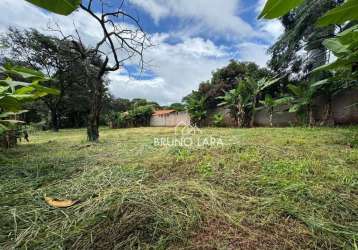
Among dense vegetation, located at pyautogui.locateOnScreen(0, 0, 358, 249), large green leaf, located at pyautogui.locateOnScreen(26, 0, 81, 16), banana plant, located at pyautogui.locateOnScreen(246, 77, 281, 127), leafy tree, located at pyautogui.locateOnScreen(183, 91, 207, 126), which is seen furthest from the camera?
leafy tree, located at pyautogui.locateOnScreen(183, 91, 207, 126)

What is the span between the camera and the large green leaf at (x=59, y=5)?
57cm

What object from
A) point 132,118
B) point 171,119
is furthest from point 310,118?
point 132,118

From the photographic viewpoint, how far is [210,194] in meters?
1.62

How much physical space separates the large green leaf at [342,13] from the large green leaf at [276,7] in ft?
0.45

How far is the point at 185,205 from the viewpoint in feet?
4.74

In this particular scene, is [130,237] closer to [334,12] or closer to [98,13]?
[334,12]

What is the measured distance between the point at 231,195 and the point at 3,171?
7.59 feet

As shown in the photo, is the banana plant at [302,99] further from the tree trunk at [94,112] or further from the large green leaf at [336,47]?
the tree trunk at [94,112]

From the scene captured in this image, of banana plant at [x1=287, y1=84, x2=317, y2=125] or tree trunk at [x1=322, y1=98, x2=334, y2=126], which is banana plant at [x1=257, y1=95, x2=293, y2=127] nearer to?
banana plant at [x1=287, y1=84, x2=317, y2=125]

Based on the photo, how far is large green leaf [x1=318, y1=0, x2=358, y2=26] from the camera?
0.64m

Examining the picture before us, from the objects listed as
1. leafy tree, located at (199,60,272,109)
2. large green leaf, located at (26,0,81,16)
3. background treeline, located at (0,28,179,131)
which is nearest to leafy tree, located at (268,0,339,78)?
leafy tree, located at (199,60,272,109)

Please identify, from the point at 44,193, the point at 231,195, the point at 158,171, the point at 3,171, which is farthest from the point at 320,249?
the point at 3,171

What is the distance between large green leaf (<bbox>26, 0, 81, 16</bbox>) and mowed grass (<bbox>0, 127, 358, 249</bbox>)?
1037 mm

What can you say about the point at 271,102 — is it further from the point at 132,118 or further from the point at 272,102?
the point at 132,118
